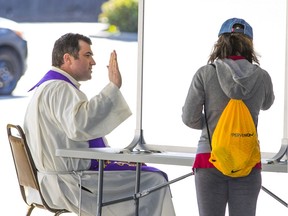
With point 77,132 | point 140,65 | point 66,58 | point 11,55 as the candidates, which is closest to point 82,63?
point 66,58

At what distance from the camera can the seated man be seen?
3.04 meters

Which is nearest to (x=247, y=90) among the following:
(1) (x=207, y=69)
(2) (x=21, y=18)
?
(1) (x=207, y=69)

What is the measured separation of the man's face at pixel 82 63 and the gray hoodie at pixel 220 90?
906mm

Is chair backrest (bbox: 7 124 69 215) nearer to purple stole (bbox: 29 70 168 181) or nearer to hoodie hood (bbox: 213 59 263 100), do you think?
purple stole (bbox: 29 70 168 181)

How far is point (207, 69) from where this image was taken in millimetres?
2449

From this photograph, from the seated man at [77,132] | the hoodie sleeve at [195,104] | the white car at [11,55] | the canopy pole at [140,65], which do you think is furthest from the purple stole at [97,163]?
the white car at [11,55]

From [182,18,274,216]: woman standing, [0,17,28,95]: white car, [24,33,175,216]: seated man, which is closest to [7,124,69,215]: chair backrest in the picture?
[24,33,175,216]: seated man

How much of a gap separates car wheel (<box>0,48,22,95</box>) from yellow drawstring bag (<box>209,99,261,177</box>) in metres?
4.19

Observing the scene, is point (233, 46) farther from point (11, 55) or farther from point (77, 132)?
point (11, 55)

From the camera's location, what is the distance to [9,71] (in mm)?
6598

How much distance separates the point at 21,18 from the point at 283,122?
14.4ft

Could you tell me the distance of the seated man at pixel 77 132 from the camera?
9.98ft

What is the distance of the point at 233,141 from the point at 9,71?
4.41m

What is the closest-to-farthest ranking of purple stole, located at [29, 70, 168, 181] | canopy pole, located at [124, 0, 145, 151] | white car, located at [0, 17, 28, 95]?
1. purple stole, located at [29, 70, 168, 181]
2. canopy pole, located at [124, 0, 145, 151]
3. white car, located at [0, 17, 28, 95]
